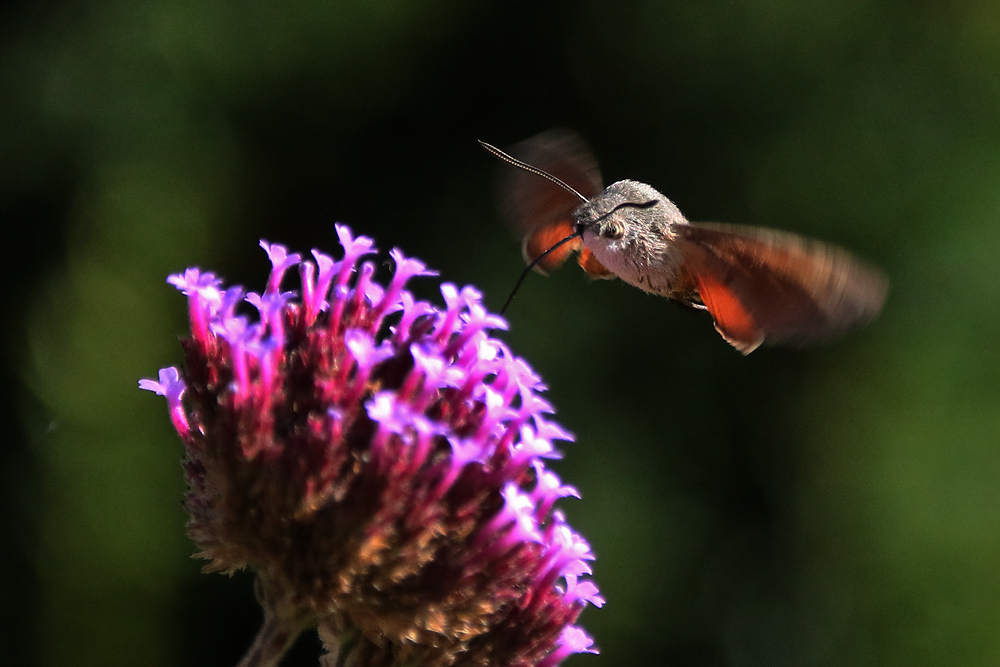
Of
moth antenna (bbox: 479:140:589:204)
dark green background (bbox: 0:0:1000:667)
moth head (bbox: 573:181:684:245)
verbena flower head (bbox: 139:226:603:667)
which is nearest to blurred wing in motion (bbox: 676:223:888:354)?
moth head (bbox: 573:181:684:245)

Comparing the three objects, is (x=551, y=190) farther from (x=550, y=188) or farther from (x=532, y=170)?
(x=532, y=170)

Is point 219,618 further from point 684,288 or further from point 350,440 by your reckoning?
point 350,440

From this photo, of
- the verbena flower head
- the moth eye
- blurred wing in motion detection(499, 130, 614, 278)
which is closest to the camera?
the verbena flower head

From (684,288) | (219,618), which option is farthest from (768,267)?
(219,618)

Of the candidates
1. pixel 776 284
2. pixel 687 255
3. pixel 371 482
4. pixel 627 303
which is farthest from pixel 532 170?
pixel 627 303

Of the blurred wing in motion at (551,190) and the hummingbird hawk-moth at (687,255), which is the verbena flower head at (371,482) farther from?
the blurred wing in motion at (551,190)

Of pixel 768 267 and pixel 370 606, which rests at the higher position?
pixel 768 267

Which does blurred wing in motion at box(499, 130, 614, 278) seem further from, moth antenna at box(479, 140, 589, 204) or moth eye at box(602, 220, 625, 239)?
moth eye at box(602, 220, 625, 239)
